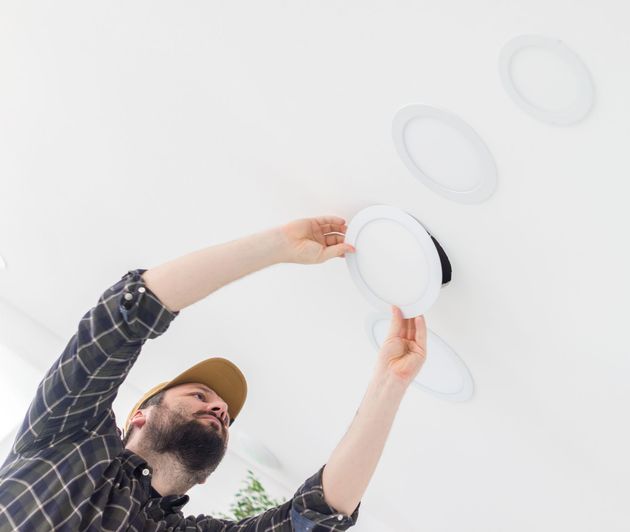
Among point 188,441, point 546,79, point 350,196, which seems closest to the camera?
point 546,79

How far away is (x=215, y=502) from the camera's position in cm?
→ 388

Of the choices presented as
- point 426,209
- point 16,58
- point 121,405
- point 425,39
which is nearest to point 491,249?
point 426,209

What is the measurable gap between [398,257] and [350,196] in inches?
7.4

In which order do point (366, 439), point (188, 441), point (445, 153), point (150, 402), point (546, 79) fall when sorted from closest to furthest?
point (546, 79)
point (445, 153)
point (366, 439)
point (188, 441)
point (150, 402)

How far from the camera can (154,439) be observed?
181cm

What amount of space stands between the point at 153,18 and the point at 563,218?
3.11ft

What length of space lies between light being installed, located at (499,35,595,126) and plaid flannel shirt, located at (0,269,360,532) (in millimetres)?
818

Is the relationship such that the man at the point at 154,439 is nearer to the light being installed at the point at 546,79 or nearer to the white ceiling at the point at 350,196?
the white ceiling at the point at 350,196

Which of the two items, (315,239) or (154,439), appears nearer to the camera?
(315,239)

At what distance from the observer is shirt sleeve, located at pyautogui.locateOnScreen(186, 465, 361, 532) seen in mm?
1558

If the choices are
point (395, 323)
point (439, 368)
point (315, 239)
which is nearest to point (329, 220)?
point (315, 239)

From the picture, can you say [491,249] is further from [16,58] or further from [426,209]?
[16,58]

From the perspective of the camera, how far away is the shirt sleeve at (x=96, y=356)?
148 cm

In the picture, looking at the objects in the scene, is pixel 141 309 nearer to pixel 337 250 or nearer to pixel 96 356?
pixel 96 356
